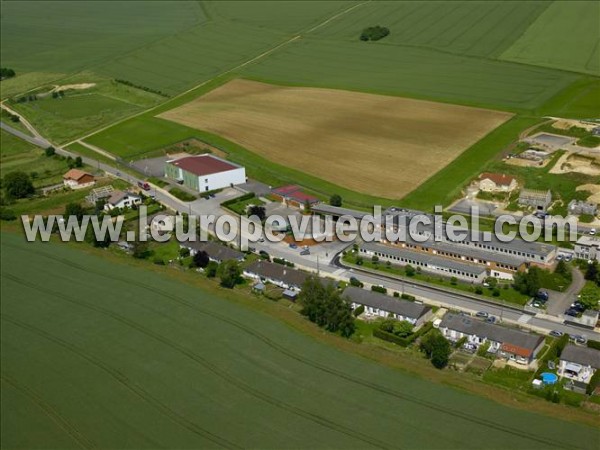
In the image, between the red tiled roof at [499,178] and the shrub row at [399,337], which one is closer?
the shrub row at [399,337]

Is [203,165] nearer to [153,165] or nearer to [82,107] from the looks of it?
[153,165]

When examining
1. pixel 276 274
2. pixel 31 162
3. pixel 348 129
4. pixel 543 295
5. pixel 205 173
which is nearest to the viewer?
pixel 543 295

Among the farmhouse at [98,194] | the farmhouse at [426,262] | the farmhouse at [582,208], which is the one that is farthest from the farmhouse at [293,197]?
the farmhouse at [582,208]

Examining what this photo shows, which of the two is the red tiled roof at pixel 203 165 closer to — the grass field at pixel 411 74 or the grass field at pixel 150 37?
the grass field at pixel 411 74

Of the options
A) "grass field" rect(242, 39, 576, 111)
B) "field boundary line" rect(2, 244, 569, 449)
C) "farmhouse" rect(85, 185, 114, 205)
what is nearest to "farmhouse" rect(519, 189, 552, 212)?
"grass field" rect(242, 39, 576, 111)

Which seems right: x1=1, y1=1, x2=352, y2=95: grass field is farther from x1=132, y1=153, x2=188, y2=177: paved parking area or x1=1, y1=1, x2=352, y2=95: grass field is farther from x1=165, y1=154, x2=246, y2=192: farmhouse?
x1=165, y1=154, x2=246, y2=192: farmhouse

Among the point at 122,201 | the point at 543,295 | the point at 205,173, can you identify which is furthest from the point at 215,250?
the point at 543,295
